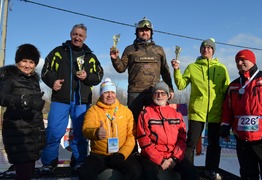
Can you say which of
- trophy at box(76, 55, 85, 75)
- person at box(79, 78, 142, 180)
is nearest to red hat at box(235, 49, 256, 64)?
person at box(79, 78, 142, 180)

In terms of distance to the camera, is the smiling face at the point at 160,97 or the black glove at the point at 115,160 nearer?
the black glove at the point at 115,160

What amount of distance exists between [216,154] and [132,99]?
4.56ft

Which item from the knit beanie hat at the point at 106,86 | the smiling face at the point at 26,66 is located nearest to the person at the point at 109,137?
the knit beanie hat at the point at 106,86

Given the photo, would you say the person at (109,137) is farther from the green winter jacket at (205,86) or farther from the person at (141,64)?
the green winter jacket at (205,86)

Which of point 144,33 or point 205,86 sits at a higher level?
point 144,33

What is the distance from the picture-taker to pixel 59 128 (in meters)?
3.94

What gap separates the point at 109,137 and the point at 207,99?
1.49 meters

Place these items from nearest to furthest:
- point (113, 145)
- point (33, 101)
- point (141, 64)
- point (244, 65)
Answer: point (33, 101) → point (113, 145) → point (244, 65) → point (141, 64)

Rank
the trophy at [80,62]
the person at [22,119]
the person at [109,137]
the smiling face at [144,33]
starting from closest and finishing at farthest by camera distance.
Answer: the person at [22,119]
the person at [109,137]
the trophy at [80,62]
the smiling face at [144,33]

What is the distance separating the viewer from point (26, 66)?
333 cm

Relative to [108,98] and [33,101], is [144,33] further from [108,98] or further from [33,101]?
[33,101]

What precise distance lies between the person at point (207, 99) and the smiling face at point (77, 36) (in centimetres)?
132

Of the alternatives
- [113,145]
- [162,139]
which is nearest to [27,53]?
[113,145]

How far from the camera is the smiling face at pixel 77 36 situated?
4.14m
